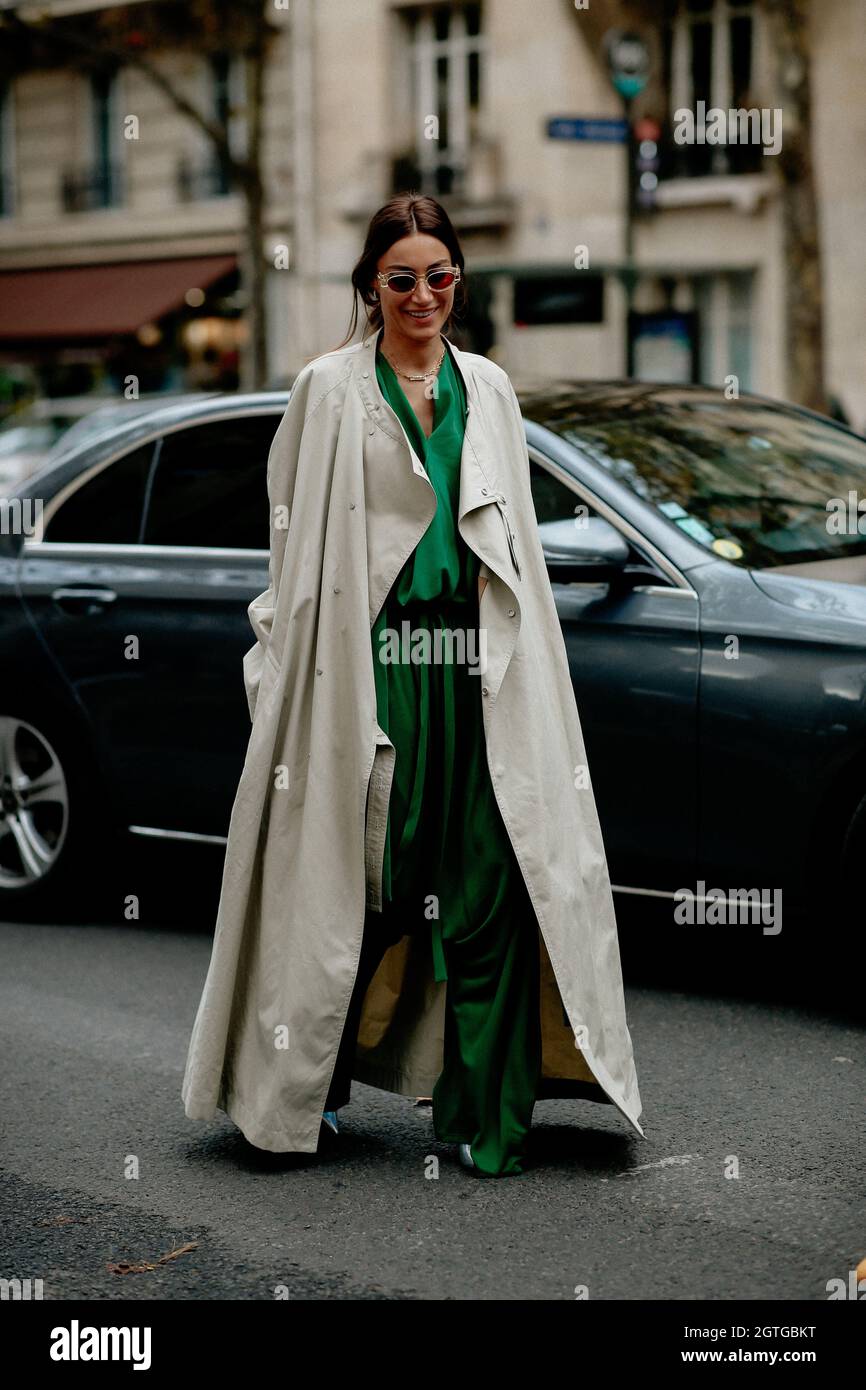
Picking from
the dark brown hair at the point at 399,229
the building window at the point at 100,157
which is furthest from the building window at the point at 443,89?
the dark brown hair at the point at 399,229

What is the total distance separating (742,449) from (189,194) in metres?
24.9

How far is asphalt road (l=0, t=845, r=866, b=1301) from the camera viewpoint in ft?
10.8

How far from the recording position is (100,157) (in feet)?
99.5

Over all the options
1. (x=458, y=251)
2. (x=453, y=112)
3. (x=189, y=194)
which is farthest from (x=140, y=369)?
(x=458, y=251)

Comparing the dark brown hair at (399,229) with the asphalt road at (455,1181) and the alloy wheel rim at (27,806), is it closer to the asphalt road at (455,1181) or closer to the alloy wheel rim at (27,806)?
the asphalt road at (455,1181)

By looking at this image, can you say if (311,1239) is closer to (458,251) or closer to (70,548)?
(458,251)

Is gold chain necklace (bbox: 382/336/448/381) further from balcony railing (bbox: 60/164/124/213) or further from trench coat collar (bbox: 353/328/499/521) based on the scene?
balcony railing (bbox: 60/164/124/213)

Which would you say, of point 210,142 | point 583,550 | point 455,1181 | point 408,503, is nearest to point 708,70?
point 210,142

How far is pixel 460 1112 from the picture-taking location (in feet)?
12.4

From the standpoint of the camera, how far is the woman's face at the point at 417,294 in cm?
366

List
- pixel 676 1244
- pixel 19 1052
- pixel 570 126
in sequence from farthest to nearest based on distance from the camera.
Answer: pixel 570 126 < pixel 19 1052 < pixel 676 1244

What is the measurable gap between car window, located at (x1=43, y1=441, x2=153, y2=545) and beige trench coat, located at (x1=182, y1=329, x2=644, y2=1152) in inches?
84.6

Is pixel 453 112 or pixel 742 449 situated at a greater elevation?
pixel 453 112
